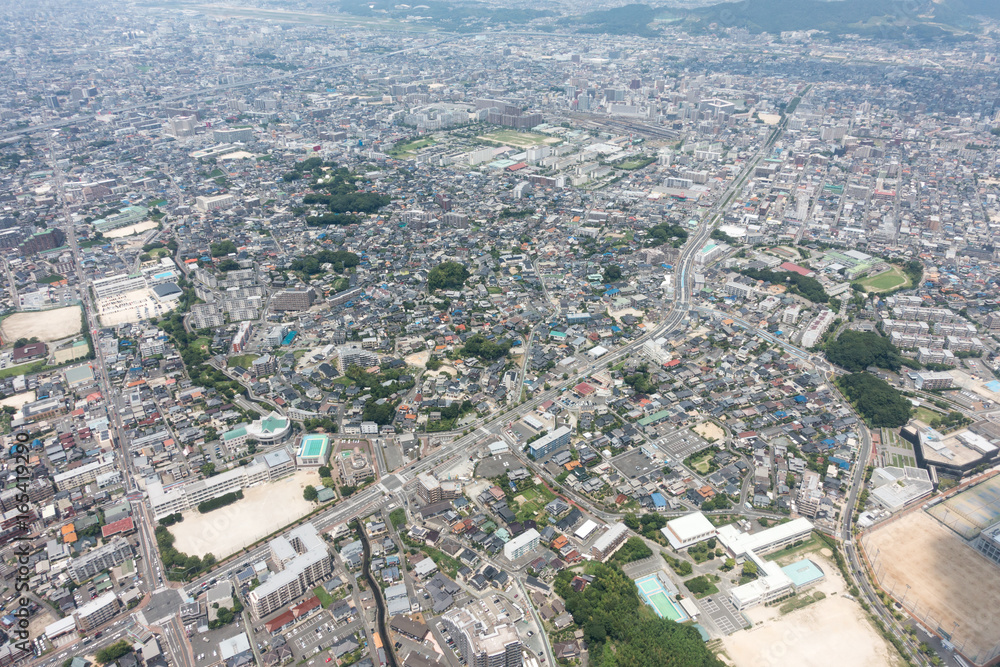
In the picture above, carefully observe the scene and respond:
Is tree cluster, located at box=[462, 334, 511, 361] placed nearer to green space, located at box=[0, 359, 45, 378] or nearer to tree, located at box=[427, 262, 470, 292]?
tree, located at box=[427, 262, 470, 292]

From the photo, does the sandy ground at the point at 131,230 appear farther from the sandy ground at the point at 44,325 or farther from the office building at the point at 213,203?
the sandy ground at the point at 44,325

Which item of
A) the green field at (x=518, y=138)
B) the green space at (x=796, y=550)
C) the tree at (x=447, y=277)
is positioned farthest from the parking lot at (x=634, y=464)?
the green field at (x=518, y=138)

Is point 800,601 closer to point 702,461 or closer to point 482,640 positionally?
point 702,461

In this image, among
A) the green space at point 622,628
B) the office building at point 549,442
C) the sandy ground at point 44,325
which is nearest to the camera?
the green space at point 622,628

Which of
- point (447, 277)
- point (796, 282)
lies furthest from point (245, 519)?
point (796, 282)

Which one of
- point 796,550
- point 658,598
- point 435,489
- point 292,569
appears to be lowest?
point 796,550
